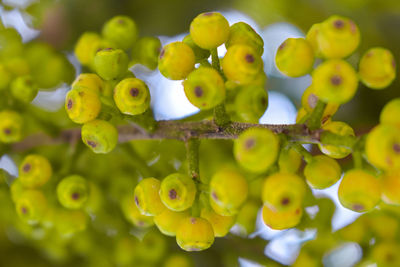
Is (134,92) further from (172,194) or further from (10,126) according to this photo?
(10,126)

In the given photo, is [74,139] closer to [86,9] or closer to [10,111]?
[10,111]

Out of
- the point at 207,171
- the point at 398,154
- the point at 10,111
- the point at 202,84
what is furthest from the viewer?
the point at 207,171

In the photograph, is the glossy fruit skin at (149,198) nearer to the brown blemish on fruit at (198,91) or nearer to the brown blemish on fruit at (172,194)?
the brown blemish on fruit at (172,194)

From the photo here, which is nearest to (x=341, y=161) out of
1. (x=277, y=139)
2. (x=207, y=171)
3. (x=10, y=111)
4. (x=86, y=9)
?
(x=207, y=171)

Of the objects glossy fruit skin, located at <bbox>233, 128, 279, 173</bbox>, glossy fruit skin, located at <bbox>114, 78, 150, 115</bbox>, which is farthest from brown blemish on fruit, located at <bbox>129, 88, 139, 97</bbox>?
glossy fruit skin, located at <bbox>233, 128, 279, 173</bbox>

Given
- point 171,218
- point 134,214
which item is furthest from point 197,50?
point 134,214

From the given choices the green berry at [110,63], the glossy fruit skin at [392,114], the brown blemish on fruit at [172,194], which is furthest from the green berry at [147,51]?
the glossy fruit skin at [392,114]
